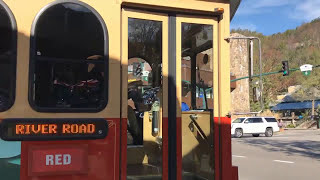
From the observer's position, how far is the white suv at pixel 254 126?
29422 millimetres

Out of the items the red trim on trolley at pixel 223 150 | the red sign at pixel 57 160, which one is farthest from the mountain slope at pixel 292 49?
the red sign at pixel 57 160

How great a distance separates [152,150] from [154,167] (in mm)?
301

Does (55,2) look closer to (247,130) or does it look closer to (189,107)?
(189,107)

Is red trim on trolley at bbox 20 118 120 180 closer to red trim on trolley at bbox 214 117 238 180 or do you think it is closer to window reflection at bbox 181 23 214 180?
window reflection at bbox 181 23 214 180

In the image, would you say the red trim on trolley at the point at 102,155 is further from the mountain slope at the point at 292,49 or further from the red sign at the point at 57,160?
the mountain slope at the point at 292,49

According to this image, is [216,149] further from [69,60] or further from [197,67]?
[69,60]

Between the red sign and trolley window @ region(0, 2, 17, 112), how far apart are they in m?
0.43

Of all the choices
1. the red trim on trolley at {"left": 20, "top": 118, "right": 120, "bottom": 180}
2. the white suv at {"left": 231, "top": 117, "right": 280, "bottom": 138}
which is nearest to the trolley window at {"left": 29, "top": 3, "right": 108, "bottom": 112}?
the red trim on trolley at {"left": 20, "top": 118, "right": 120, "bottom": 180}

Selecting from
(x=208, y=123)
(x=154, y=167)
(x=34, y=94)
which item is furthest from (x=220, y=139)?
(x=34, y=94)

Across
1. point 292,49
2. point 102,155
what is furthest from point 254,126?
point 292,49

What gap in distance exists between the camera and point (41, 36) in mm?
2992

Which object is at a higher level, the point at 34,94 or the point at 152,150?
the point at 34,94

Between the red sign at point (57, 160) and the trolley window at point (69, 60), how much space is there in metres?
0.30

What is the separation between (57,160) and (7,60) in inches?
33.4
